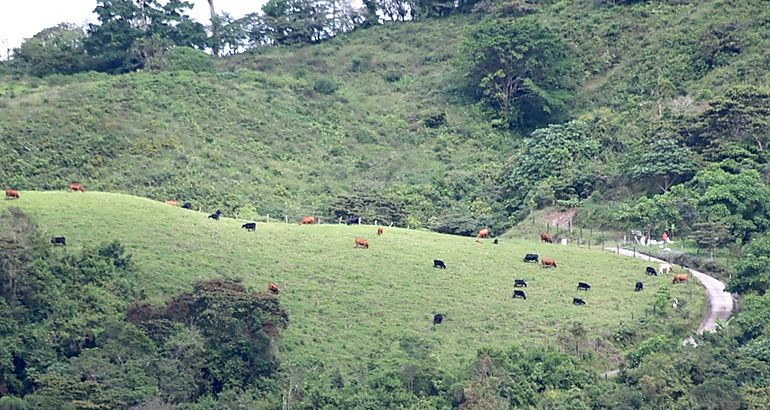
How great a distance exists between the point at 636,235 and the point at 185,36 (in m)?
47.9

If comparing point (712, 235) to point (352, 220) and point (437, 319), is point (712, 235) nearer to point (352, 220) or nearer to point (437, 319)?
point (437, 319)

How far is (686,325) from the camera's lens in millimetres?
67125

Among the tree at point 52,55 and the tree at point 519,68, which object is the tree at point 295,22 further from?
the tree at point 519,68

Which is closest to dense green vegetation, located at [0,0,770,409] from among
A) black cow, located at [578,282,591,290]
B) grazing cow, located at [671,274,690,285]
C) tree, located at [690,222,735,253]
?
tree, located at [690,222,735,253]

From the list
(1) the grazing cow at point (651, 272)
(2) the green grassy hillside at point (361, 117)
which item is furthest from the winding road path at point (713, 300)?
(2) the green grassy hillside at point (361, 117)

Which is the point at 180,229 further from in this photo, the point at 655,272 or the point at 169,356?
the point at 655,272

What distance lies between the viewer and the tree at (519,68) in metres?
107

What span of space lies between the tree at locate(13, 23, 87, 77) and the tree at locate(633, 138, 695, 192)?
4457cm

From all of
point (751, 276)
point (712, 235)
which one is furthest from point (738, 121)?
point (751, 276)

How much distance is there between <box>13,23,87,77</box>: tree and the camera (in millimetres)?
114250

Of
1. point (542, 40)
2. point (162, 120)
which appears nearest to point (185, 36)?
point (162, 120)

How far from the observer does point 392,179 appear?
99562 mm

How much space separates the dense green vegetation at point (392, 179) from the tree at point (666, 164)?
0.53ft

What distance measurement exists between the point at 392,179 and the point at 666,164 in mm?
18596
